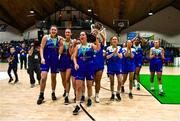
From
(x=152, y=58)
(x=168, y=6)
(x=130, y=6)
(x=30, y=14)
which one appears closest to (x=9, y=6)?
(x=30, y=14)

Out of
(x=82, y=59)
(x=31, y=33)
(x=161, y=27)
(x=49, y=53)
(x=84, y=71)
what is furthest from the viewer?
(x=31, y=33)

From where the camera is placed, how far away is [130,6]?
1030 inches

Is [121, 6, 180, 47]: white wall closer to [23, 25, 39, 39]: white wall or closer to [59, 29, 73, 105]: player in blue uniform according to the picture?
[23, 25, 39, 39]: white wall

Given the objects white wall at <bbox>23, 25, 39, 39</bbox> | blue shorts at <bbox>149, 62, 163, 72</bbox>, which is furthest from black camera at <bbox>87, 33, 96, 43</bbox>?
white wall at <bbox>23, 25, 39, 39</bbox>

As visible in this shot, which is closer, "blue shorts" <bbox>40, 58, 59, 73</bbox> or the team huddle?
the team huddle

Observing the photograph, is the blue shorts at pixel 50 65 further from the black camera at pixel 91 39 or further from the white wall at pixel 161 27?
the white wall at pixel 161 27

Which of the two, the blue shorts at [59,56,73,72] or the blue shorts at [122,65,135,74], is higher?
the blue shorts at [59,56,73,72]

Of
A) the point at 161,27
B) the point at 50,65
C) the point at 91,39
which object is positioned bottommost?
the point at 50,65

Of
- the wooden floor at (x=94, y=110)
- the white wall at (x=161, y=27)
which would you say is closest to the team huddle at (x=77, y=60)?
the wooden floor at (x=94, y=110)

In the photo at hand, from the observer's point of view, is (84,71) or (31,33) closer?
(84,71)

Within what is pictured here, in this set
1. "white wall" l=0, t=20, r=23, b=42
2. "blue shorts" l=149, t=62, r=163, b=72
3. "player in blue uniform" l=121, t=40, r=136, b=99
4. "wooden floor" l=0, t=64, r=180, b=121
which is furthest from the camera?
"white wall" l=0, t=20, r=23, b=42

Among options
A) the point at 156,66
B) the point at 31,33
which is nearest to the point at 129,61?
the point at 156,66

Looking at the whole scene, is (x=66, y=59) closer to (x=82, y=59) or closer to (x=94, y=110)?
(x=82, y=59)

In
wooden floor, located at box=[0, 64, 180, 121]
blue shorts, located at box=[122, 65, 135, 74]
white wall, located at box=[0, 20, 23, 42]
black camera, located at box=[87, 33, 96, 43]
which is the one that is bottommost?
wooden floor, located at box=[0, 64, 180, 121]
